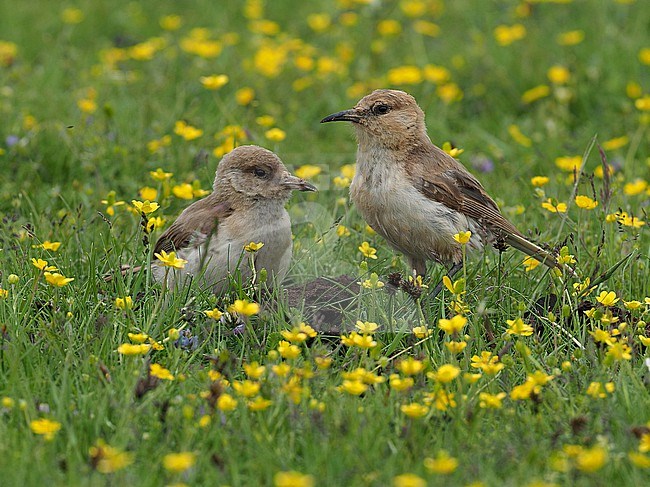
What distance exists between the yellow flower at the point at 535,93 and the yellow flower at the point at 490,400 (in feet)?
16.7

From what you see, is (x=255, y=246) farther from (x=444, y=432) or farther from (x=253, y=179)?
(x=444, y=432)

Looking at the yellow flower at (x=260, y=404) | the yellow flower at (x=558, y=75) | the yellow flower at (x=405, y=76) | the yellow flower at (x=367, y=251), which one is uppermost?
the yellow flower at (x=558, y=75)

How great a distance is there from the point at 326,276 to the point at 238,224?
596 mm

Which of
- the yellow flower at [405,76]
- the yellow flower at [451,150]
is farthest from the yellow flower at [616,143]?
the yellow flower at [451,150]

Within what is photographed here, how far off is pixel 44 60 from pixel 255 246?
5.55m

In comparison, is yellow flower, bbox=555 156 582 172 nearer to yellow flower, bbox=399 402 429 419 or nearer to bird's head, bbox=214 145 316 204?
bird's head, bbox=214 145 316 204

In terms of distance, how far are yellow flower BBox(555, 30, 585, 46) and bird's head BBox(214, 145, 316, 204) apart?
4.71 metres

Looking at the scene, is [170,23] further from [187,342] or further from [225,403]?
[225,403]

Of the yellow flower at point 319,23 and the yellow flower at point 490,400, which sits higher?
the yellow flower at point 490,400

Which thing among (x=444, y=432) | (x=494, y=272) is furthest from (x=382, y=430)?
(x=494, y=272)

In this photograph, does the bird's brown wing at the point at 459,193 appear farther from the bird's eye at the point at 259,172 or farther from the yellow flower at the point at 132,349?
the yellow flower at the point at 132,349

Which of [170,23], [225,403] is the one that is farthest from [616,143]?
[225,403]

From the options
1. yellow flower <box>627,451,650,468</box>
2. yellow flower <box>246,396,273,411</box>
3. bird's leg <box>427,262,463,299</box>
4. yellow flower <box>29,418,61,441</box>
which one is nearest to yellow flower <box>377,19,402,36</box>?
bird's leg <box>427,262,463,299</box>

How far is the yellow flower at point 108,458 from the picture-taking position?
3.58 m
